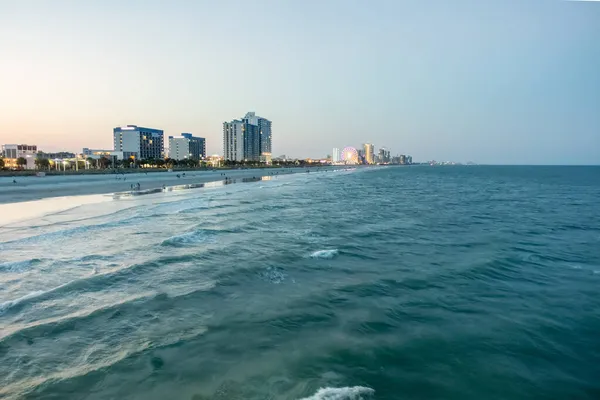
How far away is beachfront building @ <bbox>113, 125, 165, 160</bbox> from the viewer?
177 m

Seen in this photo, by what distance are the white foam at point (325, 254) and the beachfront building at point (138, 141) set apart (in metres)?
177

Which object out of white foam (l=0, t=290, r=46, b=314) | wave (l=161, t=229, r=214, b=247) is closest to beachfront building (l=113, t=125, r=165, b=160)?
wave (l=161, t=229, r=214, b=247)

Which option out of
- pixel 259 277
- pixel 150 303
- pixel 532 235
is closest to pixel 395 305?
pixel 259 277

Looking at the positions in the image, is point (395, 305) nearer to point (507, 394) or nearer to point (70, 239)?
point (507, 394)

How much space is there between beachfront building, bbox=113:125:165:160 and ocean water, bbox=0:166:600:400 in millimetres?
176118

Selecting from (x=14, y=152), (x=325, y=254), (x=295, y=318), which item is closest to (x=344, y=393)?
(x=295, y=318)

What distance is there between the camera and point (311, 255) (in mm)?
11938

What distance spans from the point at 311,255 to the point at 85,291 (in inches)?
263

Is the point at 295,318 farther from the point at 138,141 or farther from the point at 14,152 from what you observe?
the point at 138,141

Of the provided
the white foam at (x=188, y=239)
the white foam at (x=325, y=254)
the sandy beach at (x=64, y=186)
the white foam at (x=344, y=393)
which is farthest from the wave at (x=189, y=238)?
the sandy beach at (x=64, y=186)

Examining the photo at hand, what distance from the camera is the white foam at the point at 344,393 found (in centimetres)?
463

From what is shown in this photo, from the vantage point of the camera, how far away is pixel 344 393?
185 inches

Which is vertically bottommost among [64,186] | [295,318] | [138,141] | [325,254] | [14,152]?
[295,318]

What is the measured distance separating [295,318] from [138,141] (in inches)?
7606
